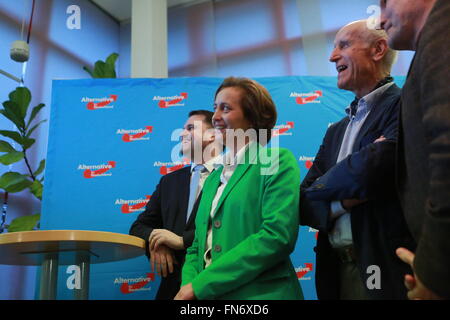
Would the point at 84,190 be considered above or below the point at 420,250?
above

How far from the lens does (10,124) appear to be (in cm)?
507

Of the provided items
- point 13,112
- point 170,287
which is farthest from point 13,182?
point 170,287

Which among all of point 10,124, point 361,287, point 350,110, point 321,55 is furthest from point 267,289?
point 321,55

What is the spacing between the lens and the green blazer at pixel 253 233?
154 cm

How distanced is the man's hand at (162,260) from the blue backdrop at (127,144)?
4.38 feet

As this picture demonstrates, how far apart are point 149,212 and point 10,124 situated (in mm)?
2959

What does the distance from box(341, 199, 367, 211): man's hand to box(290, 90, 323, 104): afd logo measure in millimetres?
2685

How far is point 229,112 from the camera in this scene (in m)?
1.99

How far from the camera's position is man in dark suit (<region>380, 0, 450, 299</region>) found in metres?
0.88

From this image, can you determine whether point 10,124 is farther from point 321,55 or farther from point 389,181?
point 389,181

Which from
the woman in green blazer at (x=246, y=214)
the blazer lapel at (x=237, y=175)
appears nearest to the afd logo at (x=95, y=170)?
the woman in green blazer at (x=246, y=214)

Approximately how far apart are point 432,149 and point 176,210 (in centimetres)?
214

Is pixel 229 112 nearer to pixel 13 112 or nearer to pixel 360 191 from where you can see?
pixel 360 191

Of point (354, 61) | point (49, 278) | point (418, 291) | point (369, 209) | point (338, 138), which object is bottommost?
point (418, 291)
